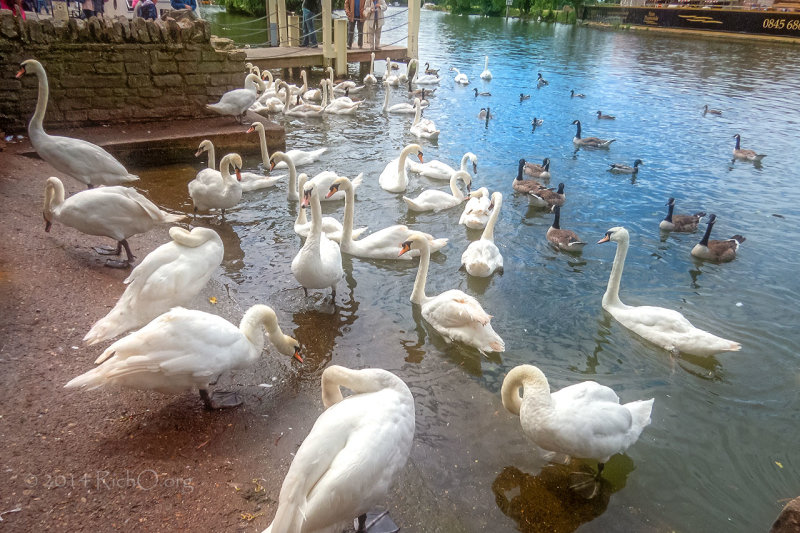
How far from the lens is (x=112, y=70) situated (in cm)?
1009

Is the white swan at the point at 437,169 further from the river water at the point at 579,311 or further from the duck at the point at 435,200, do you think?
the duck at the point at 435,200

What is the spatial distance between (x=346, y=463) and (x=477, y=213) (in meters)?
5.98

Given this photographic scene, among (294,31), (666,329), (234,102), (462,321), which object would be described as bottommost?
(666,329)

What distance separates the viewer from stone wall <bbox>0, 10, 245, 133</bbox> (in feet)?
30.3

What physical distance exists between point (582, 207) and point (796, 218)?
383 cm

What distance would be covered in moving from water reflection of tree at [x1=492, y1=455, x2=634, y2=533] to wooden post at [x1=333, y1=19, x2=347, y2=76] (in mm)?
19121

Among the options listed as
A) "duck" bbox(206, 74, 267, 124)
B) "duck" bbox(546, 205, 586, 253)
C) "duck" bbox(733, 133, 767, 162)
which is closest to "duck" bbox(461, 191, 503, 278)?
"duck" bbox(546, 205, 586, 253)

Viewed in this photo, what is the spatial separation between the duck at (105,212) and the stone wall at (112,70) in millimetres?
5035

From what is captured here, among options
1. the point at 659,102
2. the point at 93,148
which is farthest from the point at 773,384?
the point at 659,102

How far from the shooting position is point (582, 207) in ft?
31.2

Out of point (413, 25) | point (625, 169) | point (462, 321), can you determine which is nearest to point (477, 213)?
point (462, 321)

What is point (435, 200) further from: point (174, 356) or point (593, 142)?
point (593, 142)

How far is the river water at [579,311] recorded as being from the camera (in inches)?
147

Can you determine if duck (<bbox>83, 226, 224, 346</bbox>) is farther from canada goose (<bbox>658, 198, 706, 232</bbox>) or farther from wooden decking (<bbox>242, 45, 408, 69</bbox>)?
wooden decking (<bbox>242, 45, 408, 69</bbox>)
